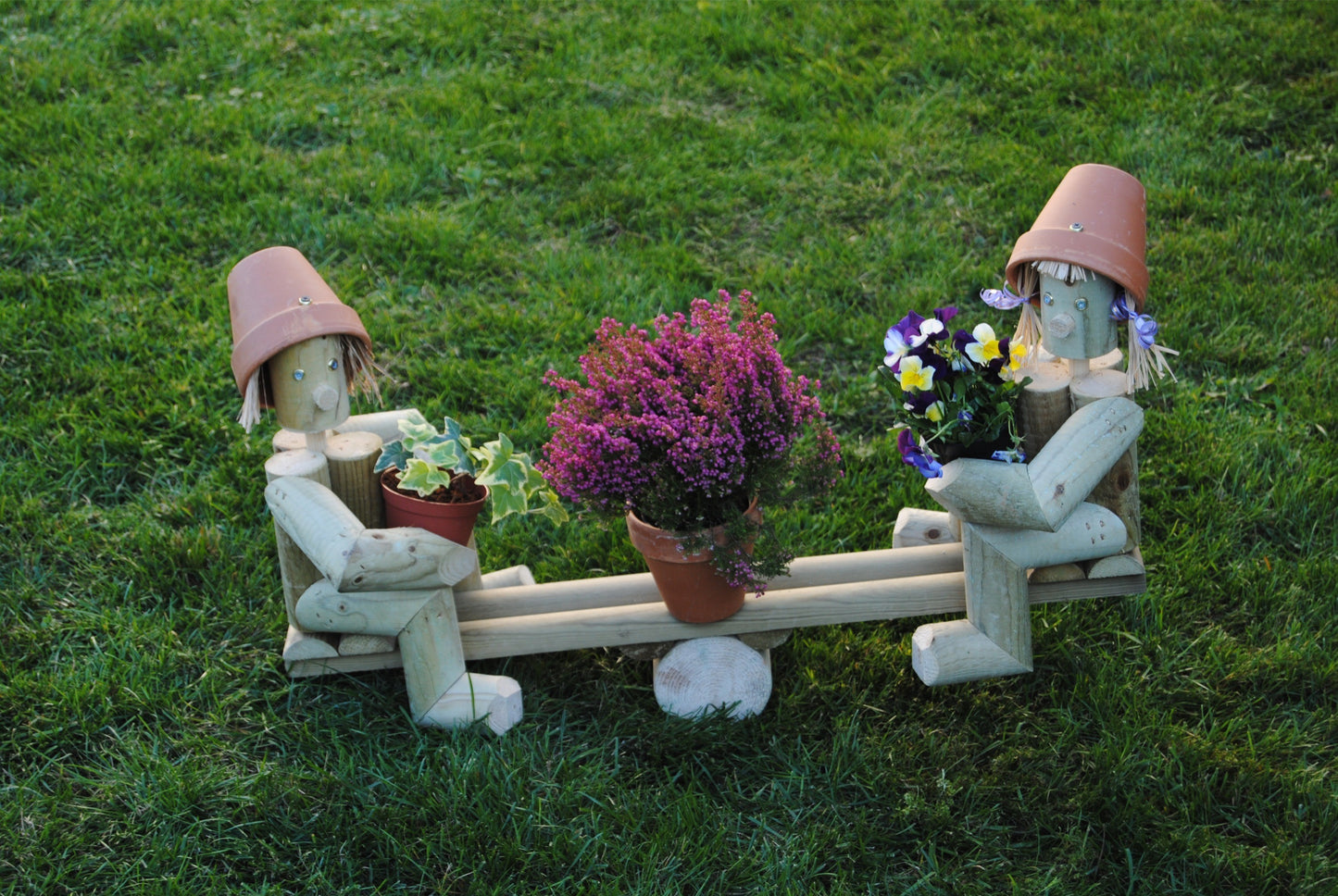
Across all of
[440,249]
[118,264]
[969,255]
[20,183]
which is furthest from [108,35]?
[969,255]

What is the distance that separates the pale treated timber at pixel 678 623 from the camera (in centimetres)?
299

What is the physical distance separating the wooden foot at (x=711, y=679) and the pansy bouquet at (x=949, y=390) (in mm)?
668

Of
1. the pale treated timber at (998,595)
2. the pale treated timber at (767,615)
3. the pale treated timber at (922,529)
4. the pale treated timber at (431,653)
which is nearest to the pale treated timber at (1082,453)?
the pale treated timber at (998,595)

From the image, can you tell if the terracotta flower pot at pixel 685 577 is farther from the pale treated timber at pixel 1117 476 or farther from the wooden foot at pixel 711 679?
the pale treated timber at pixel 1117 476

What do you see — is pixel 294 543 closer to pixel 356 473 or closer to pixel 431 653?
pixel 356 473

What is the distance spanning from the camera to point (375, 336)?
4387 millimetres

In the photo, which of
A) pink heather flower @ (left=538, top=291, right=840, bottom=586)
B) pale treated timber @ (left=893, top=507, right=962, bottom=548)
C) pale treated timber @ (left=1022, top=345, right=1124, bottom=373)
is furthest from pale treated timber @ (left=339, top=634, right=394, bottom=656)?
pale treated timber @ (left=1022, top=345, right=1124, bottom=373)

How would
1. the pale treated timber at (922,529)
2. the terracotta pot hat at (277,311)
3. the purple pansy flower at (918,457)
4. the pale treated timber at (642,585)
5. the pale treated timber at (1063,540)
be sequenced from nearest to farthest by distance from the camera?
the purple pansy flower at (918,457)
the terracotta pot hat at (277,311)
the pale treated timber at (1063,540)
the pale treated timber at (642,585)
the pale treated timber at (922,529)

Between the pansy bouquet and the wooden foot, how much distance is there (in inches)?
26.3

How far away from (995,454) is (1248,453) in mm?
1484

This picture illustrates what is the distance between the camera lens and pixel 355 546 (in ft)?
8.88

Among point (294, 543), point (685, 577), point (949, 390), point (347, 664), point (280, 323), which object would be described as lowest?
point (347, 664)

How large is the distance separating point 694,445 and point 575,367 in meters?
1.69

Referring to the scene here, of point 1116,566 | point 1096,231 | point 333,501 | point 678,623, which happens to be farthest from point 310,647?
point 1096,231
